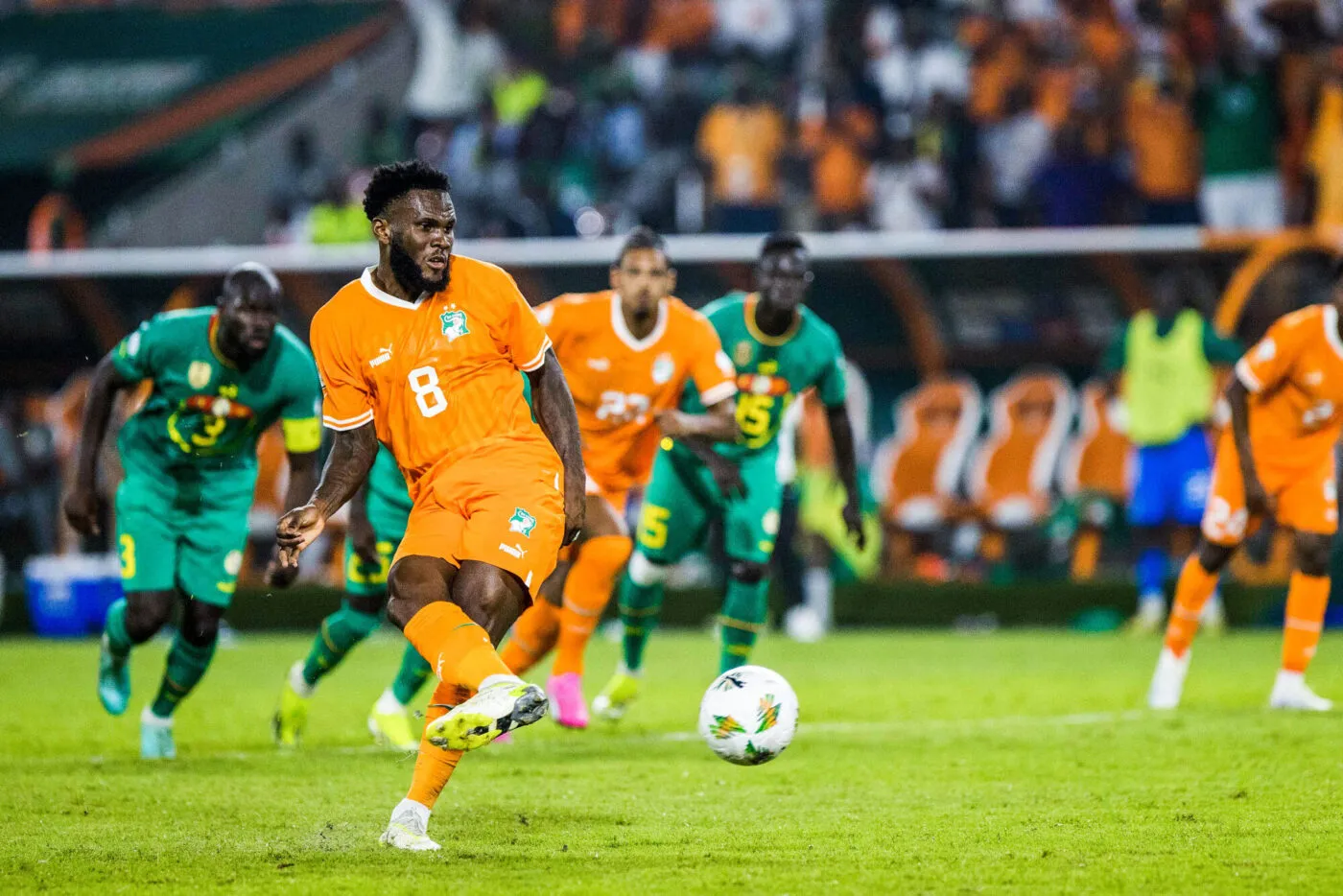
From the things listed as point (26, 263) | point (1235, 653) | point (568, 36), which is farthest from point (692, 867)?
point (568, 36)

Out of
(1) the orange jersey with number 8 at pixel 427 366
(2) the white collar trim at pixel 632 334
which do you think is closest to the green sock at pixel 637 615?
(2) the white collar trim at pixel 632 334

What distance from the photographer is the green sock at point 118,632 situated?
926 centimetres

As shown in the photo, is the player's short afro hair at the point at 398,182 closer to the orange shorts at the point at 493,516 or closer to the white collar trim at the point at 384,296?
the white collar trim at the point at 384,296

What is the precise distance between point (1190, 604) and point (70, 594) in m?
11.9

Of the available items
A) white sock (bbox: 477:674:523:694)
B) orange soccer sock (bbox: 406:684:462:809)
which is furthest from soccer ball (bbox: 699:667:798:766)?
white sock (bbox: 477:674:523:694)

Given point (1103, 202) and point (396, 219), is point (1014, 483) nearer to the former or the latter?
point (1103, 202)

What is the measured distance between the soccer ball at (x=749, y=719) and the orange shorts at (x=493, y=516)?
1.20 metres

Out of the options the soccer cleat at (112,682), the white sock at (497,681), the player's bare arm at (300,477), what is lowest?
the soccer cleat at (112,682)

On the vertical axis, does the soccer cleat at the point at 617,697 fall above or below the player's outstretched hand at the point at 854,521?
below

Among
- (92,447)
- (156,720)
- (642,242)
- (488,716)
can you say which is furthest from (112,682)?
(488,716)

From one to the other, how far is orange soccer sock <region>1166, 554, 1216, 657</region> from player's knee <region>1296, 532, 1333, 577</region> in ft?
1.66

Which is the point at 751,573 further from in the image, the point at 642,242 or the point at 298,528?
the point at 298,528

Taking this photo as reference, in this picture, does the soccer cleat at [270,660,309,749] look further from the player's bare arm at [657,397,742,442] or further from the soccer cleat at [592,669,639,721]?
the player's bare arm at [657,397,742,442]

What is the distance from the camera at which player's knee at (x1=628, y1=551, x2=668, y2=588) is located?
10.6 meters
